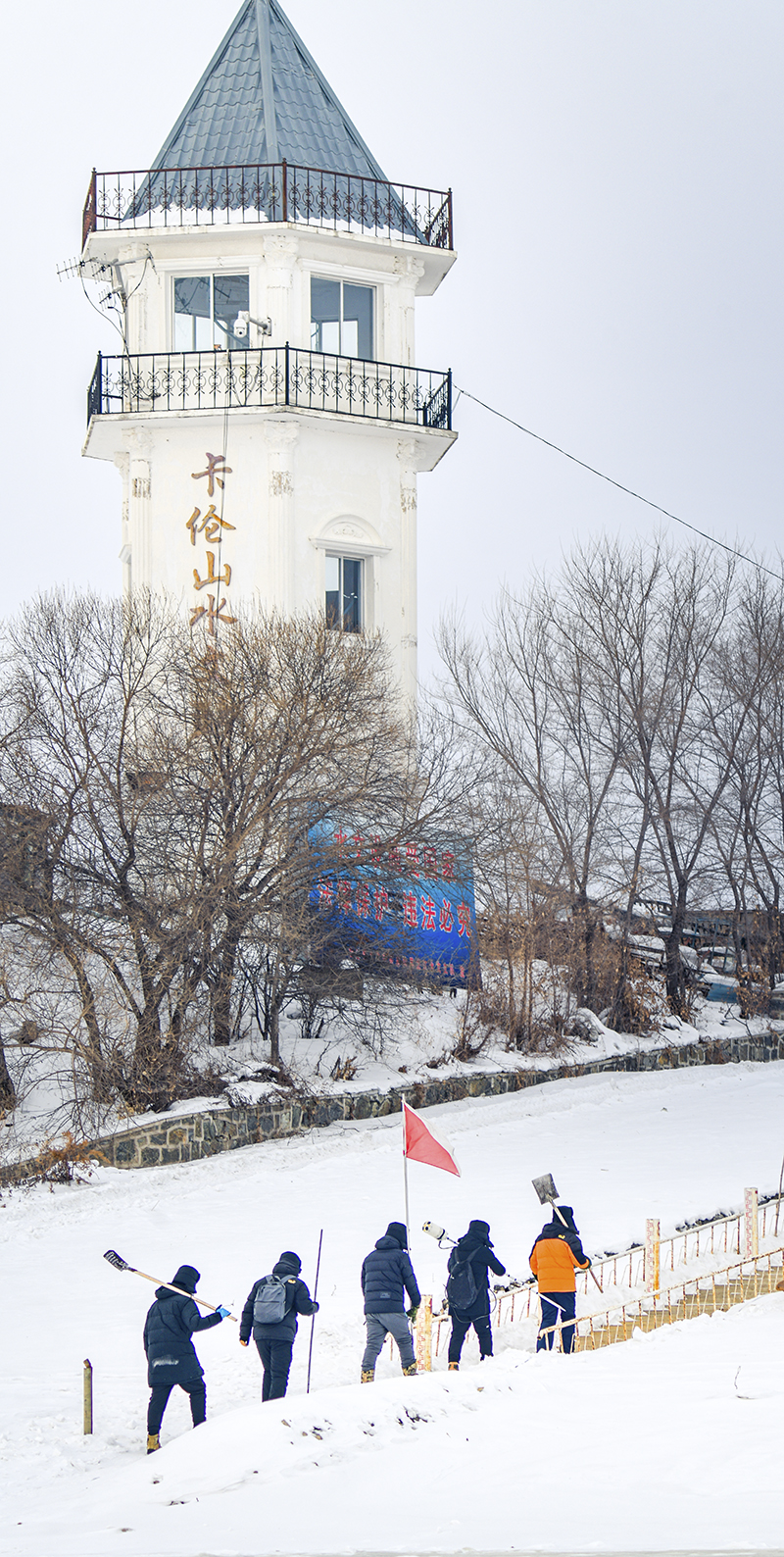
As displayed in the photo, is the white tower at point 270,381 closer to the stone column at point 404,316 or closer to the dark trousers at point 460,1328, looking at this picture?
the stone column at point 404,316

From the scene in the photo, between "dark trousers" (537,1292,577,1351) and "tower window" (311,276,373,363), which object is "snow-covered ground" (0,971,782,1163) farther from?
"tower window" (311,276,373,363)

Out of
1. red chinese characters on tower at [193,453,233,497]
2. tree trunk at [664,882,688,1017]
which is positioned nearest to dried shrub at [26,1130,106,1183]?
red chinese characters on tower at [193,453,233,497]

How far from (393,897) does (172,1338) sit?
15.3 meters

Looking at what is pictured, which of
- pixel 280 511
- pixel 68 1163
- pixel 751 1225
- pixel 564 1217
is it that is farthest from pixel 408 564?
pixel 564 1217

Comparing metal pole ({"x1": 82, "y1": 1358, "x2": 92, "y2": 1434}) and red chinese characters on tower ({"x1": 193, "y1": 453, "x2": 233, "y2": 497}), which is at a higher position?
red chinese characters on tower ({"x1": 193, "y1": 453, "x2": 233, "y2": 497})

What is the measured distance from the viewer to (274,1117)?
2288cm

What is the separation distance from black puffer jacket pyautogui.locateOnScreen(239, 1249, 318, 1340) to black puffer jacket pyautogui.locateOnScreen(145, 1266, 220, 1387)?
430mm

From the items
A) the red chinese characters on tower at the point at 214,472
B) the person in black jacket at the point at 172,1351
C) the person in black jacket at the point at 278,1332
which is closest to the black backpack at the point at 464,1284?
the person in black jacket at the point at 278,1332

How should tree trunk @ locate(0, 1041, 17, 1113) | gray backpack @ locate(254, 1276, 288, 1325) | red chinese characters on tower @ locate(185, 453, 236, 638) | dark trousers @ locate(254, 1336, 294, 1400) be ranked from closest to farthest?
gray backpack @ locate(254, 1276, 288, 1325) → dark trousers @ locate(254, 1336, 294, 1400) → tree trunk @ locate(0, 1041, 17, 1113) → red chinese characters on tower @ locate(185, 453, 236, 638)

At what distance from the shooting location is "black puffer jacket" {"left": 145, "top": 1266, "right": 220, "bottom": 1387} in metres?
9.98

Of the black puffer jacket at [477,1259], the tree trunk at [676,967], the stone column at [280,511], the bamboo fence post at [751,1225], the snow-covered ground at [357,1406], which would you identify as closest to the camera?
the snow-covered ground at [357,1406]

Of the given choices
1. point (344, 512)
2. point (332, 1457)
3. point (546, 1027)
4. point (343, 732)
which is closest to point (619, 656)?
point (344, 512)

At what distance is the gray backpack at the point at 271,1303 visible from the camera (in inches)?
407

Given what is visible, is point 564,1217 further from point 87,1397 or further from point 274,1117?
point 274,1117
